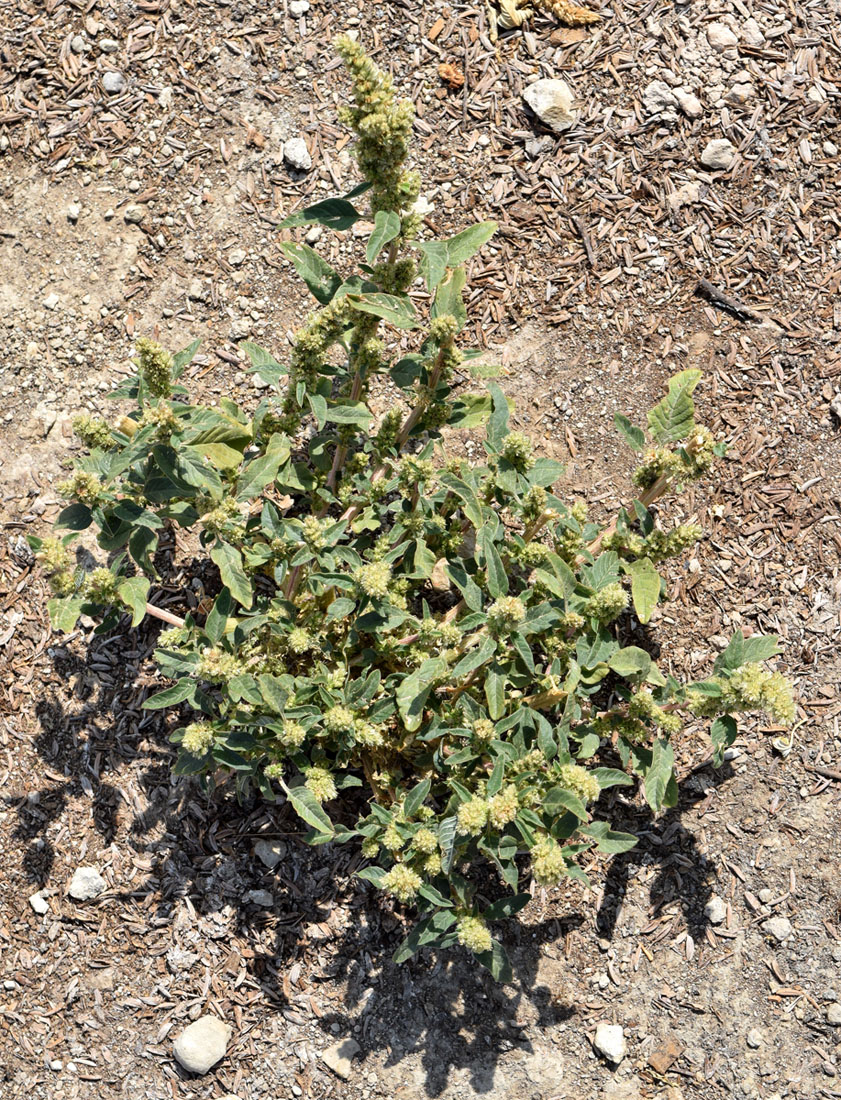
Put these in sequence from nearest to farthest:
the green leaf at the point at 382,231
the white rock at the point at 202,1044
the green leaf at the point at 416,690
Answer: the green leaf at the point at 382,231 → the green leaf at the point at 416,690 → the white rock at the point at 202,1044

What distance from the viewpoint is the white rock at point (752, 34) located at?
5.17 meters

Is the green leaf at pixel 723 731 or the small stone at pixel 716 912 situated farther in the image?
the small stone at pixel 716 912

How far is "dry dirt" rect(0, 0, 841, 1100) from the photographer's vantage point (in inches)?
186

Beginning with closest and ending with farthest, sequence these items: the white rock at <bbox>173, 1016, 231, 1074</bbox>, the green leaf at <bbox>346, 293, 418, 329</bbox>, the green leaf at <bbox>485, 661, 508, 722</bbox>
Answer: the green leaf at <bbox>346, 293, 418, 329</bbox>, the green leaf at <bbox>485, 661, 508, 722</bbox>, the white rock at <bbox>173, 1016, 231, 1074</bbox>

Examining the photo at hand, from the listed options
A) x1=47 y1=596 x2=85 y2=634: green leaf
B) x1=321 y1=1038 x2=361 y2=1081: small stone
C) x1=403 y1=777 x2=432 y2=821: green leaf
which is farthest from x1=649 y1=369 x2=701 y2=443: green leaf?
x1=321 y1=1038 x2=361 y2=1081: small stone

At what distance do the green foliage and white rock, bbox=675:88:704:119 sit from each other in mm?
2030

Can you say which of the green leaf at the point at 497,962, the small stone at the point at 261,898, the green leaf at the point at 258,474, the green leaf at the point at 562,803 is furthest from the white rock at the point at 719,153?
the small stone at the point at 261,898

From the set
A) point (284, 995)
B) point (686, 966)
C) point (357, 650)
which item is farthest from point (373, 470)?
point (686, 966)

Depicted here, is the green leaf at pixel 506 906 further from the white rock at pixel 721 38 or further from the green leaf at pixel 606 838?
the white rock at pixel 721 38

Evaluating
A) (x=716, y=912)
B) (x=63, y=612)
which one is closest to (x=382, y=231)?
(x=63, y=612)

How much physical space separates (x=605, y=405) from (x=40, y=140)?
3.70 m

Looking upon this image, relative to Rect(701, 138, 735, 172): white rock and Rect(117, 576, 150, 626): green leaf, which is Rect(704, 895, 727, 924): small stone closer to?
Rect(117, 576, 150, 626): green leaf

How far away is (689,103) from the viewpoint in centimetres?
515

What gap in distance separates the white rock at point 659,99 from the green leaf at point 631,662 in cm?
326
